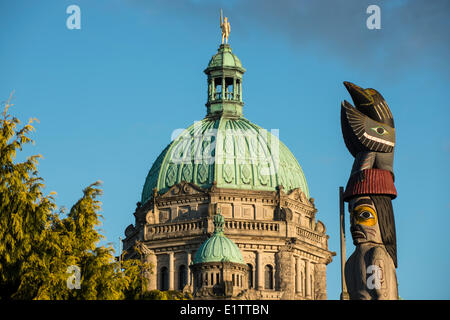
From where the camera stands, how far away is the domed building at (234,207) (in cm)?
11300

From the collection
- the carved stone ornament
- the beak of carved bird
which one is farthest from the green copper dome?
the beak of carved bird

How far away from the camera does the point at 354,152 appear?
196ft

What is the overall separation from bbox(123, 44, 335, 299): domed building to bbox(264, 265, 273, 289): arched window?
0.09 metres

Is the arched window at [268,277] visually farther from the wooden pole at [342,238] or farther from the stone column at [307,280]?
the wooden pole at [342,238]

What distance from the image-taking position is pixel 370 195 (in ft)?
192

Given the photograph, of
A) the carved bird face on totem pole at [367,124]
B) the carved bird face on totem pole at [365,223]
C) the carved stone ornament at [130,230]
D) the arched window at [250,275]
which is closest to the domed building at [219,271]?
the arched window at [250,275]

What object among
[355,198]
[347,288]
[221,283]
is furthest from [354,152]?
[221,283]

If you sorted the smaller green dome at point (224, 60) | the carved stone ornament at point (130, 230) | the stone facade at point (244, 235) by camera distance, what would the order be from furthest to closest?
the smaller green dome at point (224, 60)
the carved stone ornament at point (130, 230)
the stone facade at point (244, 235)

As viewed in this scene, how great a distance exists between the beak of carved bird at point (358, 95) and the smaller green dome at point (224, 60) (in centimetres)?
6133

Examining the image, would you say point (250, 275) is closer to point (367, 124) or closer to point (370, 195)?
point (367, 124)

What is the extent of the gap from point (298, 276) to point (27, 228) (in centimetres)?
6075

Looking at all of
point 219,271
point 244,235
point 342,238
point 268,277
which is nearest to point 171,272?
point 244,235

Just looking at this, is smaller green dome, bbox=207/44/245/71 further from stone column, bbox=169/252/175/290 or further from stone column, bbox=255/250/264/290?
stone column, bbox=169/252/175/290
